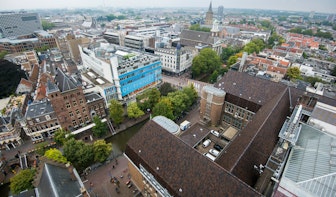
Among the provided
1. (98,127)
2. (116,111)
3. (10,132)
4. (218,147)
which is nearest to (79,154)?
(98,127)

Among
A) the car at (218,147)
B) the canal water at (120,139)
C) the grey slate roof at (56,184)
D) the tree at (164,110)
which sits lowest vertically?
the canal water at (120,139)

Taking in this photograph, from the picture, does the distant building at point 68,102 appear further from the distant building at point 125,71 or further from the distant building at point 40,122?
the distant building at point 125,71

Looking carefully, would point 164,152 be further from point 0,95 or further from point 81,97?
point 0,95

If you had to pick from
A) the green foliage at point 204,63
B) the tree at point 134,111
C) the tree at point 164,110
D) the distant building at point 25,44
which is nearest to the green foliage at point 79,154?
the tree at point 134,111

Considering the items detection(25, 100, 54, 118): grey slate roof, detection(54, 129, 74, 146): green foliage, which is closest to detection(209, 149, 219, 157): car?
detection(54, 129, 74, 146): green foliage

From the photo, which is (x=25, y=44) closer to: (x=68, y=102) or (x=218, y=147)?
(x=68, y=102)

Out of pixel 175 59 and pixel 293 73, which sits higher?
pixel 175 59
